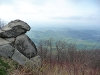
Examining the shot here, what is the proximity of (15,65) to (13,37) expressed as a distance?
3047 mm

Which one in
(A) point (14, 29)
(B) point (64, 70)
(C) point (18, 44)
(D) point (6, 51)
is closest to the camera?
(B) point (64, 70)

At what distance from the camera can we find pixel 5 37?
11578 millimetres

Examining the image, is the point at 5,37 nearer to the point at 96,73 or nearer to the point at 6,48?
the point at 6,48

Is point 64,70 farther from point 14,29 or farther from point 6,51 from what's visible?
point 14,29

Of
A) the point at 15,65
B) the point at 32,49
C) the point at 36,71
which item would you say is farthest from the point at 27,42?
the point at 36,71

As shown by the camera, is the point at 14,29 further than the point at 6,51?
Yes

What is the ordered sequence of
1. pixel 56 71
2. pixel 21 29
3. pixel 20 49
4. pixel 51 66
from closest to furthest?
pixel 56 71, pixel 51 66, pixel 20 49, pixel 21 29

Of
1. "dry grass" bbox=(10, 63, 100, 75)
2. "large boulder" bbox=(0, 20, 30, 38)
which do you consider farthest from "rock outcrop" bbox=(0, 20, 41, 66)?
"dry grass" bbox=(10, 63, 100, 75)

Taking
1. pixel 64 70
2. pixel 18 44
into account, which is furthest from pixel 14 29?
pixel 64 70

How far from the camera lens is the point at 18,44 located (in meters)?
11.4

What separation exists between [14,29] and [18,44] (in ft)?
4.12

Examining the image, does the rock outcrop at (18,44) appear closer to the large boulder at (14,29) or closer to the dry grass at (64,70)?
the large boulder at (14,29)

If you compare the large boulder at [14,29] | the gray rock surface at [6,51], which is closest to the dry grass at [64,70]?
the gray rock surface at [6,51]

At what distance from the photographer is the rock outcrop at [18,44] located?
10.0 m
